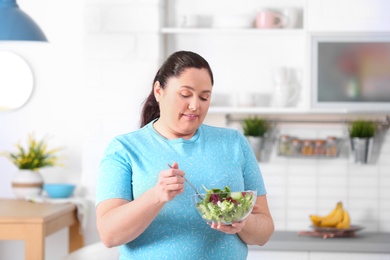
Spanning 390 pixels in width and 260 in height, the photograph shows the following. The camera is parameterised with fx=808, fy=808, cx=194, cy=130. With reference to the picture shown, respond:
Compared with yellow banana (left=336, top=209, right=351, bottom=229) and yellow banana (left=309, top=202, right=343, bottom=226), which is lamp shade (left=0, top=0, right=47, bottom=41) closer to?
yellow banana (left=309, top=202, right=343, bottom=226)

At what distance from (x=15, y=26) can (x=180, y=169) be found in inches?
90.7

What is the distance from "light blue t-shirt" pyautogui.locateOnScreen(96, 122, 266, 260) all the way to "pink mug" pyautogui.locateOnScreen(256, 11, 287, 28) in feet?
8.02

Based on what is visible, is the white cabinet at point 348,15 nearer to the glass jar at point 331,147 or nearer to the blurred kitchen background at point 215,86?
the blurred kitchen background at point 215,86

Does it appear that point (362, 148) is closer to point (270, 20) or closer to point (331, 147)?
point (331, 147)

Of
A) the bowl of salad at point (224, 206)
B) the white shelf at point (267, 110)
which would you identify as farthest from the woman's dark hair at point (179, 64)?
the white shelf at point (267, 110)

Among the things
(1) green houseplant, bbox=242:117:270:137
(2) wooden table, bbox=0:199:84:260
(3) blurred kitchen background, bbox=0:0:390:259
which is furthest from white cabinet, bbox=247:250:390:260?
(2) wooden table, bbox=0:199:84:260

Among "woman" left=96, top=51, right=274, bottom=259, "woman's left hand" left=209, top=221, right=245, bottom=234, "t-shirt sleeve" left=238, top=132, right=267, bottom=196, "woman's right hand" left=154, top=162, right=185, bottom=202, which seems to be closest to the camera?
"woman's right hand" left=154, top=162, right=185, bottom=202

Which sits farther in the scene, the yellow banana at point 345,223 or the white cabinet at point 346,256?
the yellow banana at point 345,223

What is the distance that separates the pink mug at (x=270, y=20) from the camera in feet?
14.5

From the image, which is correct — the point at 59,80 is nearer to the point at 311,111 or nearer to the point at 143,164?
the point at 311,111

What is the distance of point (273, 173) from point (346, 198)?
44cm

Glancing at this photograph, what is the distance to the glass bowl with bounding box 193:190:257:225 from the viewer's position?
6.10ft

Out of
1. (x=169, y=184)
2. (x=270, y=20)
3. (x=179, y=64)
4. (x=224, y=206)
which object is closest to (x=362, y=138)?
(x=270, y=20)

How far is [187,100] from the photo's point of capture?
198 centimetres
